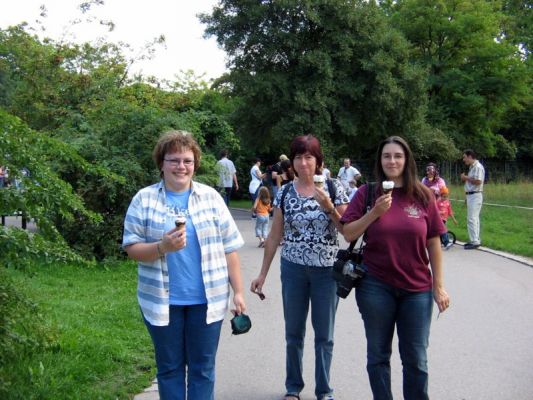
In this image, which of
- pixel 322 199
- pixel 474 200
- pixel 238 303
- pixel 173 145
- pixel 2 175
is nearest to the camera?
pixel 173 145

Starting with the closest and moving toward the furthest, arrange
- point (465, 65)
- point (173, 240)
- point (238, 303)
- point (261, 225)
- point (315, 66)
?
point (173, 240) → point (238, 303) → point (261, 225) → point (315, 66) → point (465, 65)

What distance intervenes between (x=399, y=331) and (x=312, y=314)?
2.53 feet

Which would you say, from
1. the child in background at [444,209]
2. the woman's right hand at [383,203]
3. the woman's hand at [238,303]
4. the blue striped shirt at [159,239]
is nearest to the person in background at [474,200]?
the child in background at [444,209]

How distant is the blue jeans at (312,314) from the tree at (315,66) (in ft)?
59.3

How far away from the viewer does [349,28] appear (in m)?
23.1

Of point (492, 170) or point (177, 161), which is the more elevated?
point (177, 161)

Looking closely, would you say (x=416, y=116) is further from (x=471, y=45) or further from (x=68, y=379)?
(x=68, y=379)

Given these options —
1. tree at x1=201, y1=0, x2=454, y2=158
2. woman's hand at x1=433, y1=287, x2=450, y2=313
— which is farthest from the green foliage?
tree at x1=201, y1=0, x2=454, y2=158

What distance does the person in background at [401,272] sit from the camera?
3727mm

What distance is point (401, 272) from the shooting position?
370cm

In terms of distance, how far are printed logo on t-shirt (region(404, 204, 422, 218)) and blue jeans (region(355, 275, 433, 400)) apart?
457 millimetres

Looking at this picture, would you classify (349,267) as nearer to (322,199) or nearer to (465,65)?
(322,199)

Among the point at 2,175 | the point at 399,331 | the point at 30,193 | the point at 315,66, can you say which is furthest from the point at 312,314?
the point at 315,66

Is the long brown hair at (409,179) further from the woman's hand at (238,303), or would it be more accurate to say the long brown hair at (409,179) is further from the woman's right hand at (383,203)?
the woman's hand at (238,303)
